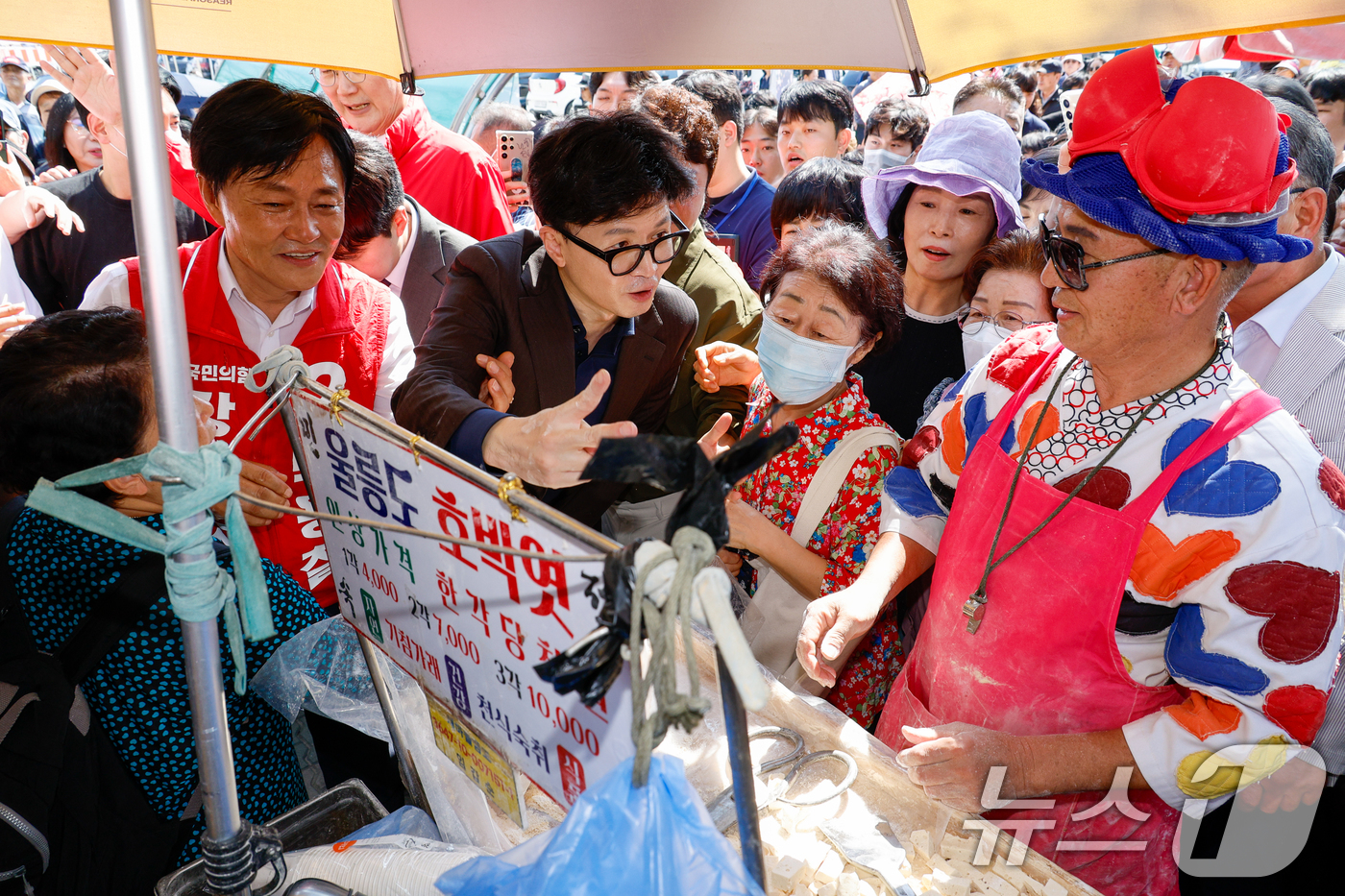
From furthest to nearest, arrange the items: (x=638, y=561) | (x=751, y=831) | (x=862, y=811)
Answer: (x=862, y=811) < (x=751, y=831) < (x=638, y=561)

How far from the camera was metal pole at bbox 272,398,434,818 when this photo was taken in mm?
1367

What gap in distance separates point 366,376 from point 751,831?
75.1 inches

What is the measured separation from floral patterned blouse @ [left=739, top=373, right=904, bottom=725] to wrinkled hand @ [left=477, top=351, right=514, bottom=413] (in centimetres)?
65

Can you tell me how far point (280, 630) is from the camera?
1.56m

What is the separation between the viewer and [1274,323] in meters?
2.26

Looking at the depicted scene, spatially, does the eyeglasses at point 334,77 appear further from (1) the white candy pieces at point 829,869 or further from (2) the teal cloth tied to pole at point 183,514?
(1) the white candy pieces at point 829,869

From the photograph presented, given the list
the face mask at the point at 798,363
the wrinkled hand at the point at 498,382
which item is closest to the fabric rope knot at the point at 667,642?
the wrinkled hand at the point at 498,382

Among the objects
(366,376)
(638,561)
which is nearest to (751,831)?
(638,561)

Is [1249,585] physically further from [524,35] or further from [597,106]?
[597,106]

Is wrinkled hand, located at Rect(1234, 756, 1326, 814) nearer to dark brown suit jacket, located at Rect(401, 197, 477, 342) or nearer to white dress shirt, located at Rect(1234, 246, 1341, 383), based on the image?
white dress shirt, located at Rect(1234, 246, 1341, 383)

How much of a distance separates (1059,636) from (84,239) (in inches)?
152

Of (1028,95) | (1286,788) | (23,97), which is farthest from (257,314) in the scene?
(23,97)

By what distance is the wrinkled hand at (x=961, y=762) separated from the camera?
1380 millimetres

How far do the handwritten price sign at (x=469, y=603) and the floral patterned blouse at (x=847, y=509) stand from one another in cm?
110
